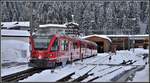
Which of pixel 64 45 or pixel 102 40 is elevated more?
pixel 64 45

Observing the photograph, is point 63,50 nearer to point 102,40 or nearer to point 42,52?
point 42,52

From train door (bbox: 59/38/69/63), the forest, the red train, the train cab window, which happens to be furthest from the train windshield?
the forest

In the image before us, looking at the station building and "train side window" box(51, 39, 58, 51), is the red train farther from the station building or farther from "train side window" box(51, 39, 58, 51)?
the station building

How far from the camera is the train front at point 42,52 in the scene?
85.4 ft

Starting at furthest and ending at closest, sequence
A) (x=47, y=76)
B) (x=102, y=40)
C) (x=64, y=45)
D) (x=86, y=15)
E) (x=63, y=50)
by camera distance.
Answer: (x=102, y=40)
(x=86, y=15)
(x=64, y=45)
(x=63, y=50)
(x=47, y=76)

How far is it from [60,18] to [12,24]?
9637 mm

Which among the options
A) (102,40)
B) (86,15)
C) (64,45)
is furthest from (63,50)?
(102,40)

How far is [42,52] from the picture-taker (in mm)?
26109

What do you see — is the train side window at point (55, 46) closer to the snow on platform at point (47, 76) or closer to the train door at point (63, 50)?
the train door at point (63, 50)

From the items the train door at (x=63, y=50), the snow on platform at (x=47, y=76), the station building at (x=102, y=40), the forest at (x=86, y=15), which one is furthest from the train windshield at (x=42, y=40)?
the station building at (x=102, y=40)

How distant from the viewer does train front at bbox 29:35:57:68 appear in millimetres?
26016

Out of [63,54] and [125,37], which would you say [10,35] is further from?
[125,37]

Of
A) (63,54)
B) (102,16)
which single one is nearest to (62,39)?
(63,54)

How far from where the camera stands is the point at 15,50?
35781mm
